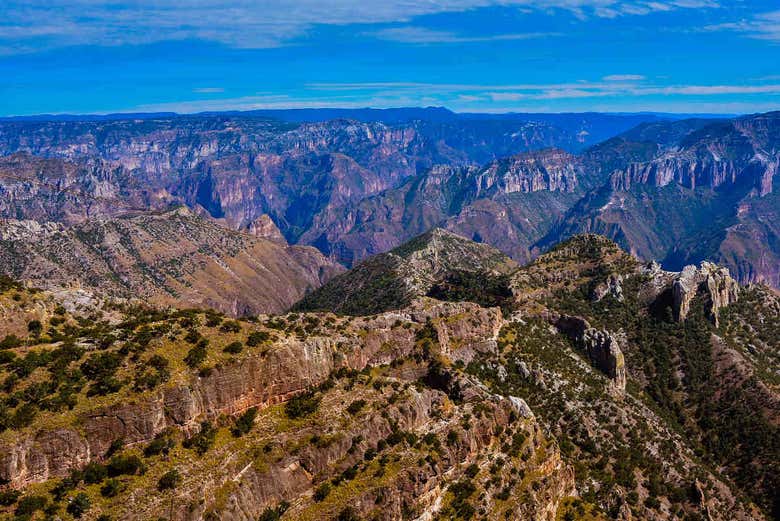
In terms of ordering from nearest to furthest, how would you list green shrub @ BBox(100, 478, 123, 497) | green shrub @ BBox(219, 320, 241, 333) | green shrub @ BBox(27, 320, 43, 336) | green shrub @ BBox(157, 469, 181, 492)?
green shrub @ BBox(100, 478, 123, 497) < green shrub @ BBox(157, 469, 181, 492) < green shrub @ BBox(219, 320, 241, 333) < green shrub @ BBox(27, 320, 43, 336)

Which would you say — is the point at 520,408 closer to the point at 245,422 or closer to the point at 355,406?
the point at 355,406

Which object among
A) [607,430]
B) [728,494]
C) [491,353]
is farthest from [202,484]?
[728,494]

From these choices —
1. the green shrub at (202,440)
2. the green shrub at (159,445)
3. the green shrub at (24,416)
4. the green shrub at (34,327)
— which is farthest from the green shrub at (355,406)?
the green shrub at (34,327)

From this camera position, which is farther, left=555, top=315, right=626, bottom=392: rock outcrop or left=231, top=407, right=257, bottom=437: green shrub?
left=555, top=315, right=626, bottom=392: rock outcrop

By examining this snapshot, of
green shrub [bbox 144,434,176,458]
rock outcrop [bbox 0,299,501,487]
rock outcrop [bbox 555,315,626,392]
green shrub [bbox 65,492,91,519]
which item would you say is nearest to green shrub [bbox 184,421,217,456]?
rock outcrop [bbox 0,299,501,487]

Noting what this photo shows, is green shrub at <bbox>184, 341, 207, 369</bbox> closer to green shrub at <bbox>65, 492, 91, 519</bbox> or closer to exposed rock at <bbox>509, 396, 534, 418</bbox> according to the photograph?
green shrub at <bbox>65, 492, 91, 519</bbox>

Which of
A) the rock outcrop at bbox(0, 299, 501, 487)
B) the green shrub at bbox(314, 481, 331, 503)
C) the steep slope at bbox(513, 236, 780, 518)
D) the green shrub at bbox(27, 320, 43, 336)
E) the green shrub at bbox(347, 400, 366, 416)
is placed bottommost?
the steep slope at bbox(513, 236, 780, 518)

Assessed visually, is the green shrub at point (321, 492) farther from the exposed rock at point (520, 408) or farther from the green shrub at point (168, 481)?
the exposed rock at point (520, 408)

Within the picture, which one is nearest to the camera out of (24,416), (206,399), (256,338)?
(24,416)

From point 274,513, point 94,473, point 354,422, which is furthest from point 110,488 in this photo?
point 354,422
